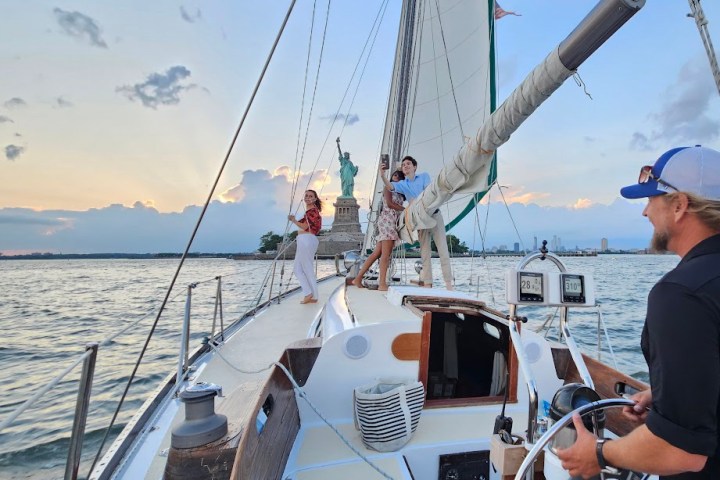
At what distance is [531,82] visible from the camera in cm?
242

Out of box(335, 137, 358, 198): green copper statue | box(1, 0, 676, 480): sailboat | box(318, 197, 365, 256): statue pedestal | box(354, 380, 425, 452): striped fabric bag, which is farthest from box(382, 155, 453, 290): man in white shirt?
box(318, 197, 365, 256): statue pedestal

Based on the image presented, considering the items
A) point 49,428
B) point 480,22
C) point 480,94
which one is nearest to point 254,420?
point 49,428

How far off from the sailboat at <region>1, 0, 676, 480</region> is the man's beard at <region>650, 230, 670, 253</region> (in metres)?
0.54

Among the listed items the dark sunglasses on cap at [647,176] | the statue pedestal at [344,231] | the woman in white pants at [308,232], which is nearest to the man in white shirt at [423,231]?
the woman in white pants at [308,232]

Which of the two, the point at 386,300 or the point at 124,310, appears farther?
the point at 124,310

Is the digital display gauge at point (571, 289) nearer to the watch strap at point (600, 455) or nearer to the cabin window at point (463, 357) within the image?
the watch strap at point (600, 455)

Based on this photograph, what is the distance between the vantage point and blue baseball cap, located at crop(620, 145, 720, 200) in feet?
3.10

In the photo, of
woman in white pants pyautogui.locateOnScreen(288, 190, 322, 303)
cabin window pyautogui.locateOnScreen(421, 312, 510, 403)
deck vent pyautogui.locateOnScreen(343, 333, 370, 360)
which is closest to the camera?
deck vent pyautogui.locateOnScreen(343, 333, 370, 360)

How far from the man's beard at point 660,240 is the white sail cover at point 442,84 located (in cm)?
543

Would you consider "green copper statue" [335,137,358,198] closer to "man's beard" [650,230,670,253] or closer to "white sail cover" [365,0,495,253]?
"white sail cover" [365,0,495,253]

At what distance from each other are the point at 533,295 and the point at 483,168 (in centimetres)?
195

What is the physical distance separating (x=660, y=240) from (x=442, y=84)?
7.45 meters

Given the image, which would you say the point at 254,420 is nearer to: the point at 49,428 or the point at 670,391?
the point at 670,391

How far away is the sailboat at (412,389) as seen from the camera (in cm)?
167
